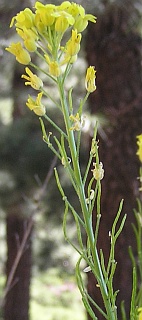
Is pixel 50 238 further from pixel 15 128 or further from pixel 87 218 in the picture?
pixel 87 218

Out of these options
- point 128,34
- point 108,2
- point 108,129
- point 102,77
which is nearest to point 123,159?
point 108,129

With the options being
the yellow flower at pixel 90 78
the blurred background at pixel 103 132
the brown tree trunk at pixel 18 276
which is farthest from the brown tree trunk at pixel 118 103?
the brown tree trunk at pixel 18 276

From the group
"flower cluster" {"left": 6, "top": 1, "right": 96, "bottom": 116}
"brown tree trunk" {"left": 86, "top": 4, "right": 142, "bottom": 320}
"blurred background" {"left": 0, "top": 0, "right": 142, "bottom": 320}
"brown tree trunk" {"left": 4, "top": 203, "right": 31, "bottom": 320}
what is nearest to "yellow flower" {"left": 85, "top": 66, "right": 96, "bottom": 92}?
"flower cluster" {"left": 6, "top": 1, "right": 96, "bottom": 116}

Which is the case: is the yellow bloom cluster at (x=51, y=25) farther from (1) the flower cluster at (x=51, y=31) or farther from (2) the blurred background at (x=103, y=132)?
(2) the blurred background at (x=103, y=132)

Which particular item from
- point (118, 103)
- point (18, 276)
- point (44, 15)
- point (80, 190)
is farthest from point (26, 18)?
point (18, 276)

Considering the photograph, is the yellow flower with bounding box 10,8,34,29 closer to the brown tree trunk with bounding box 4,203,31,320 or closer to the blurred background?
the blurred background
